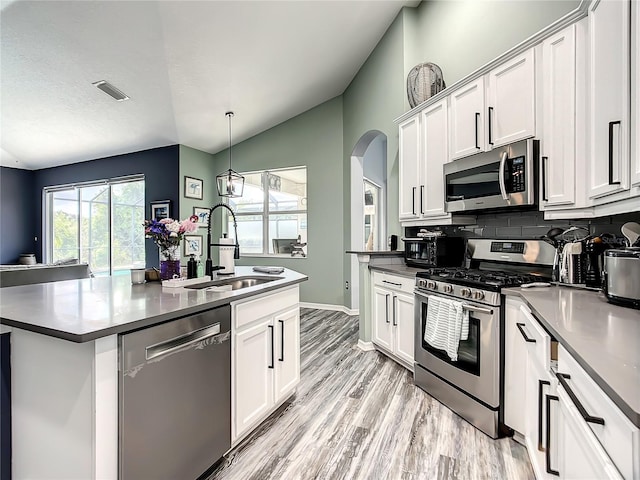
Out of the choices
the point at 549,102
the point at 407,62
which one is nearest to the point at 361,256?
the point at 549,102

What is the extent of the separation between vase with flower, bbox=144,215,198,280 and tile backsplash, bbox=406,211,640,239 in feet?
7.82

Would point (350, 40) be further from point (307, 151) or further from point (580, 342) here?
point (580, 342)

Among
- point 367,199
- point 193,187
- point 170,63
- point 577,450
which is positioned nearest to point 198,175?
point 193,187

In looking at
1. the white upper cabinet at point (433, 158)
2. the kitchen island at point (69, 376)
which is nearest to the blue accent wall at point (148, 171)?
the white upper cabinet at point (433, 158)

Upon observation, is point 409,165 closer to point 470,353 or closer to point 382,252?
point 382,252

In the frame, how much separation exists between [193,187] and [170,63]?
105 inches

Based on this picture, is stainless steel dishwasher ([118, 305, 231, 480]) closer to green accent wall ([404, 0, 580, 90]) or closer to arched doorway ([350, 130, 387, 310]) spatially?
green accent wall ([404, 0, 580, 90])

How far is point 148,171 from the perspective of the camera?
19.7ft

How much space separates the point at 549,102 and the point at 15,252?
9740 mm

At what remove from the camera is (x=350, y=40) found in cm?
390

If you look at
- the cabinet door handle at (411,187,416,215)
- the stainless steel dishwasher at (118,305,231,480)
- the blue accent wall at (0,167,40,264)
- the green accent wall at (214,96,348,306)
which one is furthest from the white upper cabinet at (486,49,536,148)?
the blue accent wall at (0,167,40,264)

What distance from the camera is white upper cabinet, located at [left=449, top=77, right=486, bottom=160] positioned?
236 centimetres

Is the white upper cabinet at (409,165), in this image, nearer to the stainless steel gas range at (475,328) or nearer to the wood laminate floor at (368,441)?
the stainless steel gas range at (475,328)

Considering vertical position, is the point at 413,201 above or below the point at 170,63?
below
